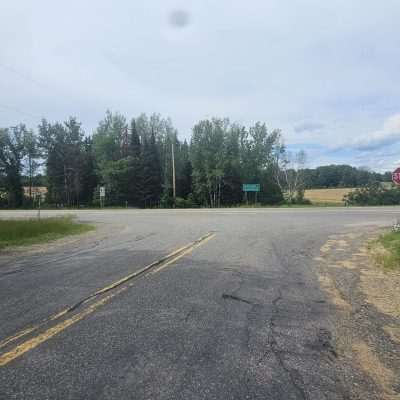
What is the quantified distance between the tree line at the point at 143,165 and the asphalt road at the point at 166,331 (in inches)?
1516

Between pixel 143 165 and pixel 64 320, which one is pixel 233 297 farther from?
pixel 143 165

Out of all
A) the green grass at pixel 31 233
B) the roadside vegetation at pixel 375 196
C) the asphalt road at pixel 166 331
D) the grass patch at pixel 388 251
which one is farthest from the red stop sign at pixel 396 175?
the roadside vegetation at pixel 375 196

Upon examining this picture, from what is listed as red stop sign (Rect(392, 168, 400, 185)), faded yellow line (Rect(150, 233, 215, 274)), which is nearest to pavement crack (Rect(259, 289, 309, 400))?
faded yellow line (Rect(150, 233, 215, 274))

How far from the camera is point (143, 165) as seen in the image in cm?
4531

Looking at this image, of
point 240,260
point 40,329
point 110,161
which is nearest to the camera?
point 40,329

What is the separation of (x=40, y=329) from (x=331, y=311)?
348cm

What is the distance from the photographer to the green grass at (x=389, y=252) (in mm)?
6950

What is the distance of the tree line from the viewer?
4556cm

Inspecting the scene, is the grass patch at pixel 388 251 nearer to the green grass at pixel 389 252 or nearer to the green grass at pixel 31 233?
the green grass at pixel 389 252

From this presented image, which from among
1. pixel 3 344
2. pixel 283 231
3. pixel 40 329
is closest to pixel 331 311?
pixel 40 329

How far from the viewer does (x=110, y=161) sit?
46594mm

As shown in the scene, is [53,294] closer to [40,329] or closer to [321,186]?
[40,329]

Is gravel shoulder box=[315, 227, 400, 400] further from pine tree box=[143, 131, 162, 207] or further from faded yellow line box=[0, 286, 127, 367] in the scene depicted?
pine tree box=[143, 131, 162, 207]

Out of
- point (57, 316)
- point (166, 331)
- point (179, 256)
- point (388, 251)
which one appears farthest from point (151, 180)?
point (166, 331)
